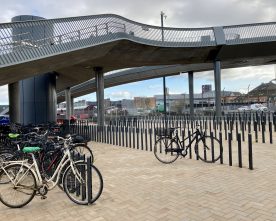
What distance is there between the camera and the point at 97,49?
49.5ft

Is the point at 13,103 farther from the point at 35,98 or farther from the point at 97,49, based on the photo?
the point at 97,49

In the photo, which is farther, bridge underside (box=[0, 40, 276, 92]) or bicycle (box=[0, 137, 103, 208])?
bridge underside (box=[0, 40, 276, 92])

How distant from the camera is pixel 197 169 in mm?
7879

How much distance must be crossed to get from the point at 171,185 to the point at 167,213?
1.62 m

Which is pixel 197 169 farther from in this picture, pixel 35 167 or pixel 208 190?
pixel 35 167

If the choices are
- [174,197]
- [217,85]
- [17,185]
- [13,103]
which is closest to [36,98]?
[13,103]

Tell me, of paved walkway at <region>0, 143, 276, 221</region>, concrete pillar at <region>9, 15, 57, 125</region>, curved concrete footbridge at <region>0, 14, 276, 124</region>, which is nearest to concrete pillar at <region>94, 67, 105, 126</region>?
curved concrete footbridge at <region>0, 14, 276, 124</region>

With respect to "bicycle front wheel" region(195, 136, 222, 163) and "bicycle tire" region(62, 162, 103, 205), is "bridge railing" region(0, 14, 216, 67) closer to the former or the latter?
"bicycle tire" region(62, 162, 103, 205)

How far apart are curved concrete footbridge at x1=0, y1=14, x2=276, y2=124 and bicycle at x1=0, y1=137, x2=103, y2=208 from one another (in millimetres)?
5708

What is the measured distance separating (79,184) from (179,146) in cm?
406

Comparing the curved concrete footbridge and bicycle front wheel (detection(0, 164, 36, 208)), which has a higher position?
the curved concrete footbridge

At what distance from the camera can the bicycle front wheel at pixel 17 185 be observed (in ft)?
17.7

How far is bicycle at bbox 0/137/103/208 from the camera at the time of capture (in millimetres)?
5410

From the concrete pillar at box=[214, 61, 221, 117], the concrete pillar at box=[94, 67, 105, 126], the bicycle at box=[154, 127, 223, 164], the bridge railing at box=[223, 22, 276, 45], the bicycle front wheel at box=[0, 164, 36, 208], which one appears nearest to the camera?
the bicycle front wheel at box=[0, 164, 36, 208]
